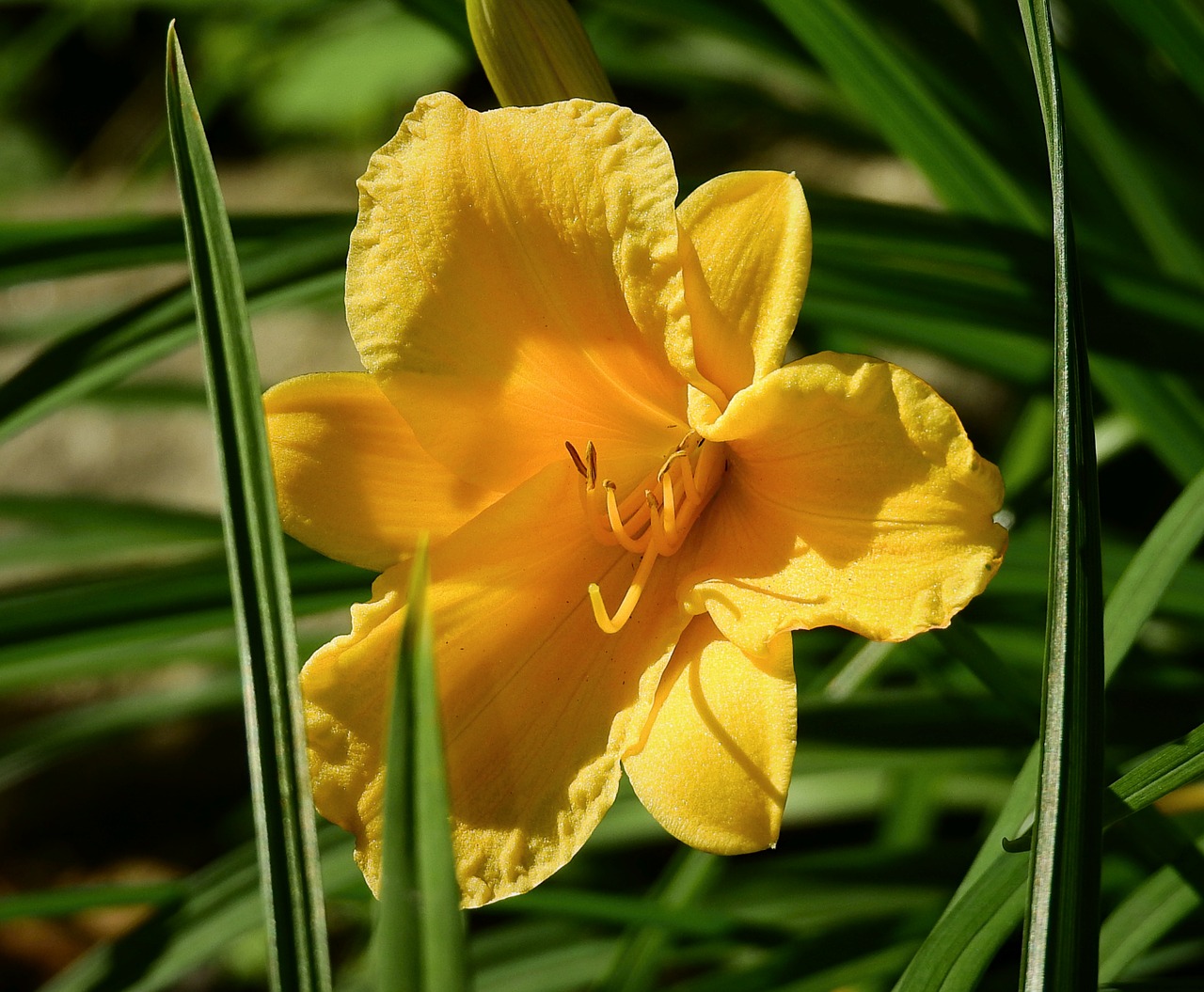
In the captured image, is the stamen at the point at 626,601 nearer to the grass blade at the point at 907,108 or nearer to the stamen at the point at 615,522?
the stamen at the point at 615,522

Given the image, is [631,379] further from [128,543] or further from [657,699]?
[128,543]

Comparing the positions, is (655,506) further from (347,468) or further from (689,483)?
(347,468)

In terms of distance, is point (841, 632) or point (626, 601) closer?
point (626, 601)

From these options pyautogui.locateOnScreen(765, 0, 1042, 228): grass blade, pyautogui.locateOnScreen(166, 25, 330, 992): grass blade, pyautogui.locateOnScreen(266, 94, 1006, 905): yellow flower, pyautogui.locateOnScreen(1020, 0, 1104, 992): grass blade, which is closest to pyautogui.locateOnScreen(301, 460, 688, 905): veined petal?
pyautogui.locateOnScreen(266, 94, 1006, 905): yellow flower

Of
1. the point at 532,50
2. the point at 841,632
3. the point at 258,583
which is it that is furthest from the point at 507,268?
the point at 841,632

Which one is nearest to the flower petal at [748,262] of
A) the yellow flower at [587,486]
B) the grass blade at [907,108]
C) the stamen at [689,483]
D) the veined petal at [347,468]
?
the yellow flower at [587,486]
